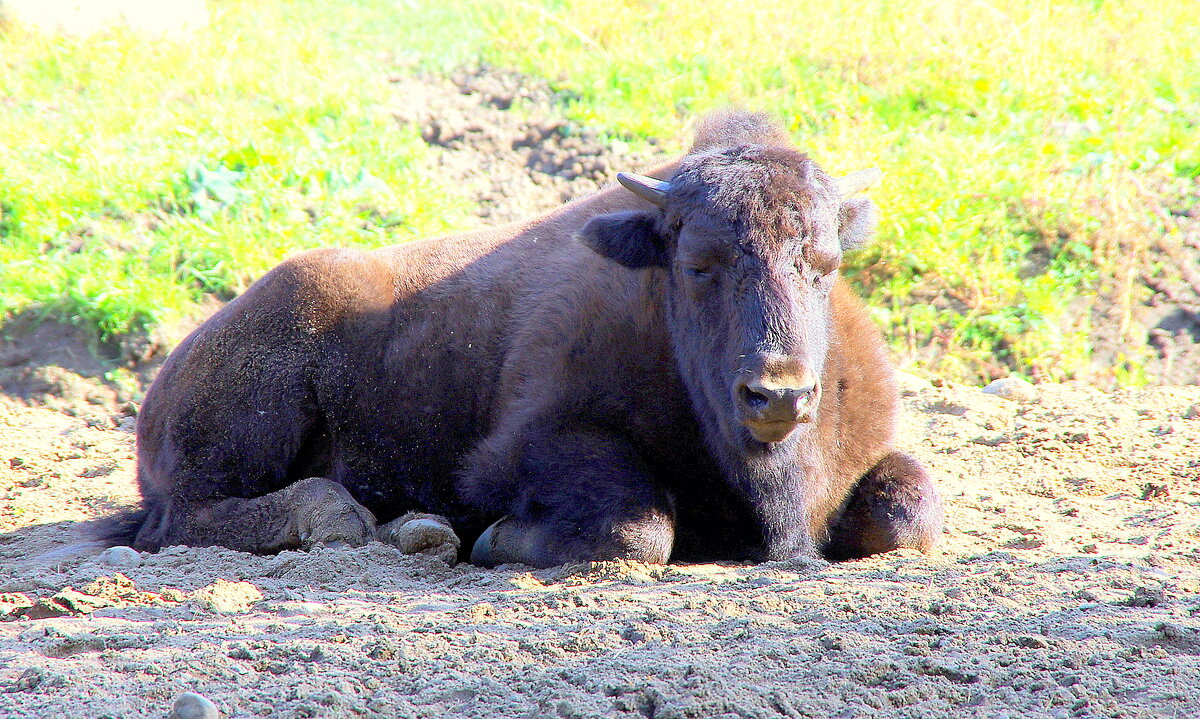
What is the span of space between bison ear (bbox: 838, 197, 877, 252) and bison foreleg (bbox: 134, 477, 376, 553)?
7.92 feet

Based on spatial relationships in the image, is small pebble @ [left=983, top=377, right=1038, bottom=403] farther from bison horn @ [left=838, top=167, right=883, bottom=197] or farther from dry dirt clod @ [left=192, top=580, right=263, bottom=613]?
dry dirt clod @ [left=192, top=580, right=263, bottom=613]

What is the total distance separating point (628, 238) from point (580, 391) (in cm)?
68

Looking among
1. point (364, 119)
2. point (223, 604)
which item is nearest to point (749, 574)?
point (223, 604)

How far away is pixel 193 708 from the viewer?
8.07ft

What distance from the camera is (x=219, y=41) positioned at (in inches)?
428

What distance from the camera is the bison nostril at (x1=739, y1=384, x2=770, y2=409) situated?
362cm

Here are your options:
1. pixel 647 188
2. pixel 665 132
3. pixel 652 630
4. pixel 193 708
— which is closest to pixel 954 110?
pixel 665 132

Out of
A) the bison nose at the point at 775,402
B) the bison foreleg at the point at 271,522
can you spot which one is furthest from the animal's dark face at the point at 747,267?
the bison foreleg at the point at 271,522

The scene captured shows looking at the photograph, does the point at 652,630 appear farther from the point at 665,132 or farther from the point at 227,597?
the point at 665,132

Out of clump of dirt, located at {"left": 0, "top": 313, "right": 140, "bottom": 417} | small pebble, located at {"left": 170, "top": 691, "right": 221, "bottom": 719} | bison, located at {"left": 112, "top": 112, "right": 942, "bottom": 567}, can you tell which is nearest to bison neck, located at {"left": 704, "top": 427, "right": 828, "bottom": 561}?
bison, located at {"left": 112, "top": 112, "right": 942, "bottom": 567}

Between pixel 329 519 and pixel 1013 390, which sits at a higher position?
pixel 1013 390

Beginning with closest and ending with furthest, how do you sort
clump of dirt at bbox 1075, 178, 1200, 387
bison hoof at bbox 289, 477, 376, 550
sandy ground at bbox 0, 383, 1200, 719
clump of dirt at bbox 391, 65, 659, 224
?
sandy ground at bbox 0, 383, 1200, 719, bison hoof at bbox 289, 477, 376, 550, clump of dirt at bbox 1075, 178, 1200, 387, clump of dirt at bbox 391, 65, 659, 224

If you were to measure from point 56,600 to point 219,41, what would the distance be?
28.2 feet

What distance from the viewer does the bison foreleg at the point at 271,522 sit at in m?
4.70
